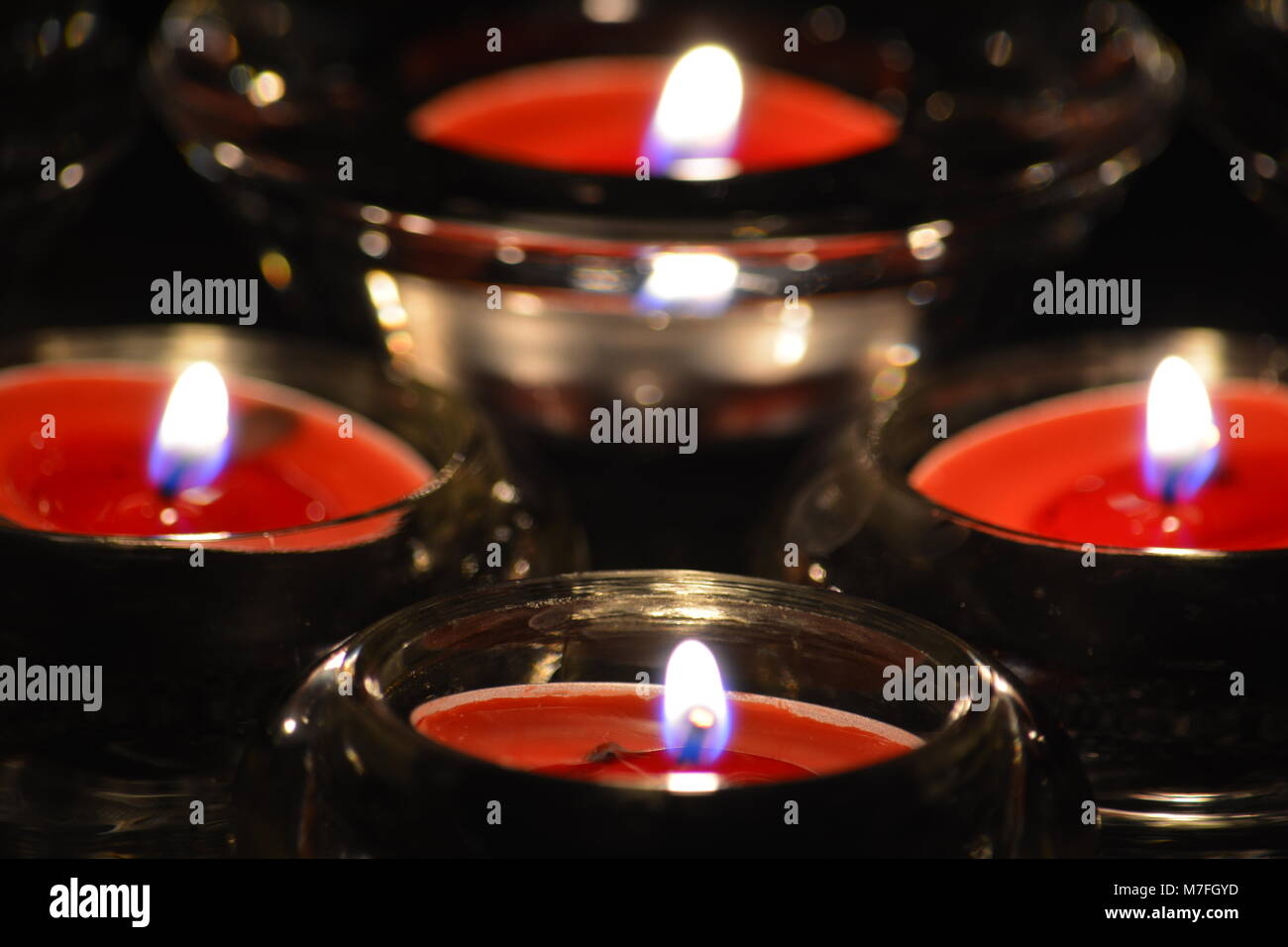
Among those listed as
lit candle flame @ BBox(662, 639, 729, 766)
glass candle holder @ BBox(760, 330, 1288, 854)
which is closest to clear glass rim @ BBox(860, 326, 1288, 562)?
glass candle holder @ BBox(760, 330, 1288, 854)

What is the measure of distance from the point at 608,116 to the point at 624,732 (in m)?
0.48

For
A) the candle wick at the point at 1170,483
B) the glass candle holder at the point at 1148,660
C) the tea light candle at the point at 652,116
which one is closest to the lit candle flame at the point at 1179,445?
the candle wick at the point at 1170,483

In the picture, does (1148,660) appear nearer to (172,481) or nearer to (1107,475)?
(1107,475)

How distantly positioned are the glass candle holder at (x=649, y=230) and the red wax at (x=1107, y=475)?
6 cm

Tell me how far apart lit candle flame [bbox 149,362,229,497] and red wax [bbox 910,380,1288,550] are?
225 mm

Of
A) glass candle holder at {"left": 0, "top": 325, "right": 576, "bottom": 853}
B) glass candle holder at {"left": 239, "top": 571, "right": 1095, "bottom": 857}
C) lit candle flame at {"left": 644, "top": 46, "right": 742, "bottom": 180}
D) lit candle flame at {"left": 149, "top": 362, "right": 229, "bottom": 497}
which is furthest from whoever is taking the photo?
lit candle flame at {"left": 644, "top": 46, "right": 742, "bottom": 180}

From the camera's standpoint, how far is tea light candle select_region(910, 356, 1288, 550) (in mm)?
610

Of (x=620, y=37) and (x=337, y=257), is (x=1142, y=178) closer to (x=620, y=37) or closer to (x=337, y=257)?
(x=620, y=37)

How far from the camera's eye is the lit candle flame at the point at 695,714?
0.46 metres

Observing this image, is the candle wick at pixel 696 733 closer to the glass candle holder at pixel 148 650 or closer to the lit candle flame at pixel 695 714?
the lit candle flame at pixel 695 714

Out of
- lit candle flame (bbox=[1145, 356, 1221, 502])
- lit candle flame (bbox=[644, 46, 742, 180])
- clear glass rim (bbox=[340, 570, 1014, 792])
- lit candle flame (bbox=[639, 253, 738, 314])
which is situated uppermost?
lit candle flame (bbox=[644, 46, 742, 180])

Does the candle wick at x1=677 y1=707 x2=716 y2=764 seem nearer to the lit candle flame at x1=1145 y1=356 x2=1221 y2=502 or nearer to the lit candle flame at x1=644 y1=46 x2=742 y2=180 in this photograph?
the lit candle flame at x1=1145 y1=356 x2=1221 y2=502
